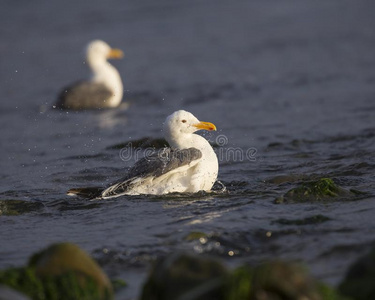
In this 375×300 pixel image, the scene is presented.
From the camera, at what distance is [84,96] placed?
15.8 m

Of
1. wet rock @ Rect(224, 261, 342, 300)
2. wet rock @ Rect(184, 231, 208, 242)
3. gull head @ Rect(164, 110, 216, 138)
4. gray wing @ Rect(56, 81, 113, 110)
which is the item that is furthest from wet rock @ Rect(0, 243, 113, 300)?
gray wing @ Rect(56, 81, 113, 110)

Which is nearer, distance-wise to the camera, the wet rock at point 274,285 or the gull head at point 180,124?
the wet rock at point 274,285

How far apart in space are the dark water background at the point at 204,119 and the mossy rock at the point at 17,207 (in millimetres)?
133

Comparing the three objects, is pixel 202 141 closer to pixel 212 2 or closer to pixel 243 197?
pixel 243 197

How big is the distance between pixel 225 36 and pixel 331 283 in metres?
17.3

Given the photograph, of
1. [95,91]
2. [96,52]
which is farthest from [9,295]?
[96,52]

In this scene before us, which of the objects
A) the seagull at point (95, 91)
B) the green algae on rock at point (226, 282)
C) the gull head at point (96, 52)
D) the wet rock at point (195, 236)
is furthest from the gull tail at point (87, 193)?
the gull head at point (96, 52)

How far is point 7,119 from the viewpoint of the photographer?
14609mm

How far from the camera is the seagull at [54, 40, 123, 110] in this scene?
1545 cm

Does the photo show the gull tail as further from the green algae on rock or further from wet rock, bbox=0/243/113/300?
the green algae on rock

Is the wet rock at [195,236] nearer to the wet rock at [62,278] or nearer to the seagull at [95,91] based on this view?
the wet rock at [62,278]

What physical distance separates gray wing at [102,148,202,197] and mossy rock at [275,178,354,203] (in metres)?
1.22

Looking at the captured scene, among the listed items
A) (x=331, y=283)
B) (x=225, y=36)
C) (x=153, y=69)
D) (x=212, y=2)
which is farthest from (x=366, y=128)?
(x=212, y=2)

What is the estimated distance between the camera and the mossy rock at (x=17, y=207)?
806cm
